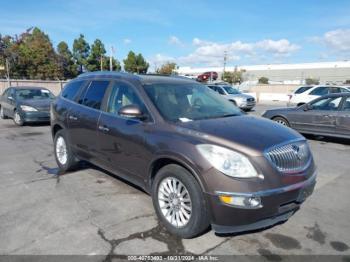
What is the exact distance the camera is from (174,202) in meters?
3.63

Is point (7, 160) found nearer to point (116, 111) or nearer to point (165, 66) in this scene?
point (116, 111)

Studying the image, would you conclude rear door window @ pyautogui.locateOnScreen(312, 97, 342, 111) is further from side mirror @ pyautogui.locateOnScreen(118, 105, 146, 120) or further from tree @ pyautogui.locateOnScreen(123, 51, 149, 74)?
tree @ pyautogui.locateOnScreen(123, 51, 149, 74)

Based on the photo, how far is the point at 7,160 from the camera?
22.9 feet

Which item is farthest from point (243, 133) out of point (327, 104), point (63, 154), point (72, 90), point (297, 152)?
point (327, 104)

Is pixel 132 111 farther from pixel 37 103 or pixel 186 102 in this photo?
pixel 37 103

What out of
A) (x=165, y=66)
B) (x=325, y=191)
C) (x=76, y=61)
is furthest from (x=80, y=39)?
(x=325, y=191)

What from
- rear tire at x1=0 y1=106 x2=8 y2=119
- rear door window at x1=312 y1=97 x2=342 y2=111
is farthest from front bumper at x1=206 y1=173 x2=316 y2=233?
rear tire at x1=0 y1=106 x2=8 y2=119

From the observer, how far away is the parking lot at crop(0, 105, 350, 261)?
11.1 feet

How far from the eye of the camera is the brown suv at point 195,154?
3156 millimetres

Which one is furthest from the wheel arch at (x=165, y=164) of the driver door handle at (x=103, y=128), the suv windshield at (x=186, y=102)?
the driver door handle at (x=103, y=128)

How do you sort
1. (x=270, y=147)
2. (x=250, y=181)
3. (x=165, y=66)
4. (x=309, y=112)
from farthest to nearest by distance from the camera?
(x=165, y=66)
(x=309, y=112)
(x=270, y=147)
(x=250, y=181)

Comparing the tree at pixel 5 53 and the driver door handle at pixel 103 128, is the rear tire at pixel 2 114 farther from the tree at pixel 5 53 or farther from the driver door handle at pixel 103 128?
the tree at pixel 5 53

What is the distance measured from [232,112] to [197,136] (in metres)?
1.34

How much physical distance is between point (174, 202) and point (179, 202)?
87 mm
